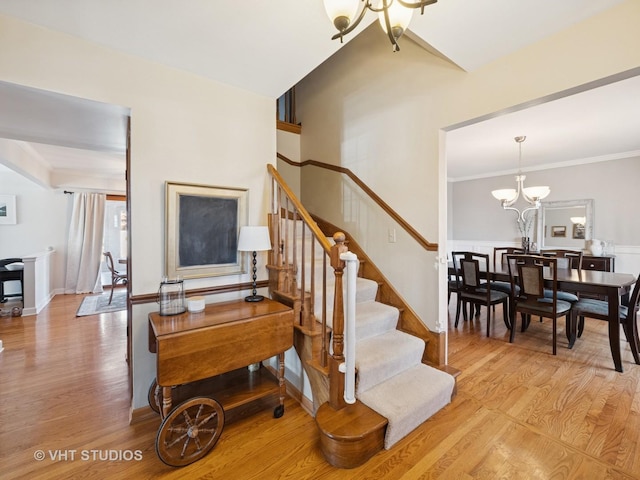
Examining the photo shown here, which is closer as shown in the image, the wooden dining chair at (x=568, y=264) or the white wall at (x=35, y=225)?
the wooden dining chair at (x=568, y=264)

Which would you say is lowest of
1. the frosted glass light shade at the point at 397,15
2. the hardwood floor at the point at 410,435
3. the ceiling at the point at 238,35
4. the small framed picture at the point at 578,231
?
the hardwood floor at the point at 410,435

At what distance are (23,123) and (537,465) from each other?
4220 millimetres

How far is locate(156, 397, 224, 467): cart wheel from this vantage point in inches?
60.1

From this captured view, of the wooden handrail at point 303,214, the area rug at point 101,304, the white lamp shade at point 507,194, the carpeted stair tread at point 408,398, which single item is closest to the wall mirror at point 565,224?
the white lamp shade at point 507,194

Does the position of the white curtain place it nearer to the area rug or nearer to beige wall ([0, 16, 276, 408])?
the area rug

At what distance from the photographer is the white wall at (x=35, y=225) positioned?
5.28 meters

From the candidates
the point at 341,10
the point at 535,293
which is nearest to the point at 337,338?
the point at 341,10

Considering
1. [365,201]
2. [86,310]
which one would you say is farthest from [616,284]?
[86,310]

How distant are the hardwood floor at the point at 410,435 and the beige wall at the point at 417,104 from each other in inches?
28.8

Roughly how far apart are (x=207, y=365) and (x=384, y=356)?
1.19 m

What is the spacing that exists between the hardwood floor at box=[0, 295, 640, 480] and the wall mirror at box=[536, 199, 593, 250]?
2.91m

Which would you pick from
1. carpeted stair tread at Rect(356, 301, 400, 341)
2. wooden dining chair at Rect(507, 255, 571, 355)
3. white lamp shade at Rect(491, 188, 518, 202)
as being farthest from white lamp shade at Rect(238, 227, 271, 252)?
white lamp shade at Rect(491, 188, 518, 202)

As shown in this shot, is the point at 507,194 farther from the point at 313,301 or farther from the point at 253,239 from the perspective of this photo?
the point at 253,239

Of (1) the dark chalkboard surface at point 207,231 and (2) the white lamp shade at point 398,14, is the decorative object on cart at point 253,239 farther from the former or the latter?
(2) the white lamp shade at point 398,14
